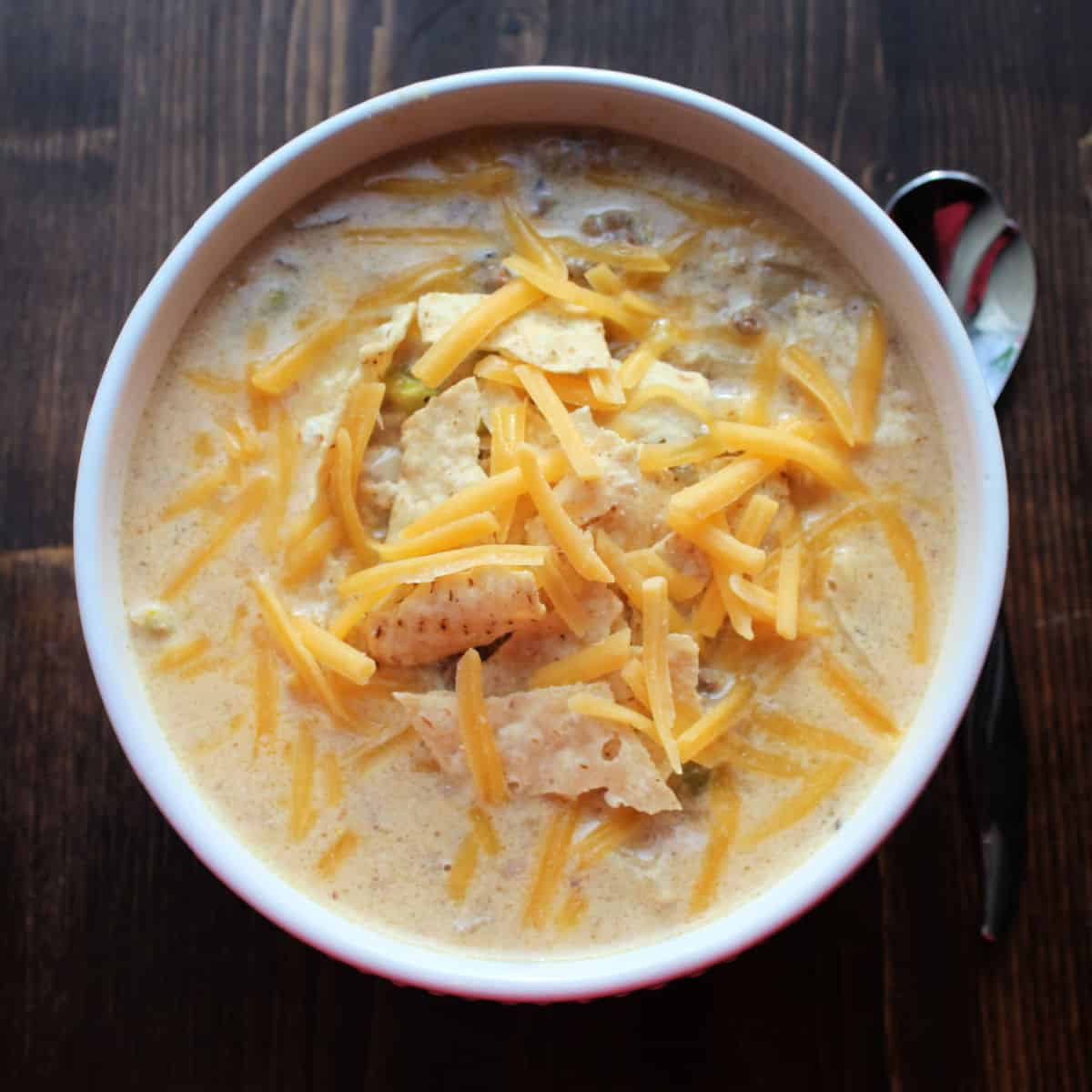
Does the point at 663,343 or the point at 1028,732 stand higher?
the point at 663,343

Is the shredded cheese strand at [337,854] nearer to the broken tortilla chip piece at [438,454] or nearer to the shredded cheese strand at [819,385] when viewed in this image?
the broken tortilla chip piece at [438,454]

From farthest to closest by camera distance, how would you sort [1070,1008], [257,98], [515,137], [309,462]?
[257,98] → [1070,1008] → [515,137] → [309,462]

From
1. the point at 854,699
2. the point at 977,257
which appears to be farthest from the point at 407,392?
the point at 977,257

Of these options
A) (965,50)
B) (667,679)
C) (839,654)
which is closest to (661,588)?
(667,679)

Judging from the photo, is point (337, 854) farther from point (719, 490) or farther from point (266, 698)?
point (719, 490)

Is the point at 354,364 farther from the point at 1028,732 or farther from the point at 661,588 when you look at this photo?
the point at 1028,732

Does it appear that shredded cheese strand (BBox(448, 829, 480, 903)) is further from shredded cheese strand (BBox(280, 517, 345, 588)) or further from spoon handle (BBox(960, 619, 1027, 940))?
spoon handle (BBox(960, 619, 1027, 940))
